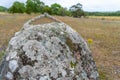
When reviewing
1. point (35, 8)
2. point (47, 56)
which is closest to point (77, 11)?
point (35, 8)

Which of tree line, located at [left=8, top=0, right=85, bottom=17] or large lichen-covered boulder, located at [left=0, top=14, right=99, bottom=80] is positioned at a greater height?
large lichen-covered boulder, located at [left=0, top=14, right=99, bottom=80]

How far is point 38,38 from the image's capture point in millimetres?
7082

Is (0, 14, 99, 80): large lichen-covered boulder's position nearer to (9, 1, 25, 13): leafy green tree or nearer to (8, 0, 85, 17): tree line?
(8, 0, 85, 17): tree line

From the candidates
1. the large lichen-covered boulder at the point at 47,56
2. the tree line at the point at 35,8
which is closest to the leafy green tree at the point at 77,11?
the tree line at the point at 35,8

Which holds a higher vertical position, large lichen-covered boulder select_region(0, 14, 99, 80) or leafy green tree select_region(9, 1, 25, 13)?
large lichen-covered boulder select_region(0, 14, 99, 80)

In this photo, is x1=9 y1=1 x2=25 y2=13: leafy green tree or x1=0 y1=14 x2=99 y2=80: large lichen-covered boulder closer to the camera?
x1=0 y1=14 x2=99 y2=80: large lichen-covered boulder

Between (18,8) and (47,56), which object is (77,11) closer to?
(18,8)

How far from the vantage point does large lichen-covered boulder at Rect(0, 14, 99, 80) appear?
673 centimetres

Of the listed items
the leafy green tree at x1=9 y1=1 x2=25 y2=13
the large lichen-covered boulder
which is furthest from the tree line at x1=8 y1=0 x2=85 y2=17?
the large lichen-covered boulder

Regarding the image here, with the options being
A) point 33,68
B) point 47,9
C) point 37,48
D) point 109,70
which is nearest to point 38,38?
point 37,48

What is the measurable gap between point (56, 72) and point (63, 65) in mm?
230

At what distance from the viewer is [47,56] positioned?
683 centimetres

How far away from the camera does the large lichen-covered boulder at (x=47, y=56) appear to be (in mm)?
6727

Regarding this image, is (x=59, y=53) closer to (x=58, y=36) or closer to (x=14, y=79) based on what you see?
(x=58, y=36)
